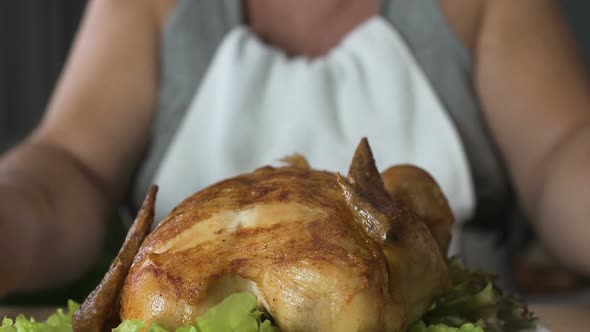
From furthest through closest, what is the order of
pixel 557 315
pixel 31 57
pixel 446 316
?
pixel 31 57 < pixel 557 315 < pixel 446 316

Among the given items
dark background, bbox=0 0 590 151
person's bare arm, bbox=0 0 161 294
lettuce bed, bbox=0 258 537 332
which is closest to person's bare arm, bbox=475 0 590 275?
lettuce bed, bbox=0 258 537 332

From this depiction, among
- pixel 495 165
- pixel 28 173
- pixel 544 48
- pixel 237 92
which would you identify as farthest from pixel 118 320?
pixel 544 48

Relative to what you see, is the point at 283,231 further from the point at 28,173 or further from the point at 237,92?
the point at 237,92

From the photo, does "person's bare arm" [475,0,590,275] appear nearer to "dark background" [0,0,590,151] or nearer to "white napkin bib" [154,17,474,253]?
"white napkin bib" [154,17,474,253]

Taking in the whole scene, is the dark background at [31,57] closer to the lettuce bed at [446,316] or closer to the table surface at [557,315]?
the table surface at [557,315]

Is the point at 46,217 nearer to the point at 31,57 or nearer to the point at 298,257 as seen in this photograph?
the point at 298,257

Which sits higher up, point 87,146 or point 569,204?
point 569,204

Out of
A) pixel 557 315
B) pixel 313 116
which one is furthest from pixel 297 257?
pixel 313 116

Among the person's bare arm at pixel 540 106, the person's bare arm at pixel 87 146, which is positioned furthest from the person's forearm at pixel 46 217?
the person's bare arm at pixel 540 106
